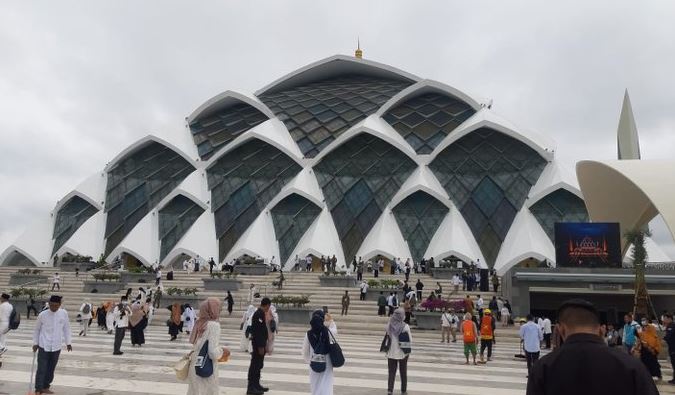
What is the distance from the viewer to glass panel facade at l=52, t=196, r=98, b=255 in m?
41.0

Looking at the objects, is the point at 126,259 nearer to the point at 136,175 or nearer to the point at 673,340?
the point at 136,175

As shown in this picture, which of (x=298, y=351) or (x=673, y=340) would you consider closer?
(x=673, y=340)

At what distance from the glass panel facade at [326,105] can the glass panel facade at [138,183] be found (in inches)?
378

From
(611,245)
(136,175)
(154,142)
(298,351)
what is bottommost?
(298,351)

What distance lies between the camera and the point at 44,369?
686 cm

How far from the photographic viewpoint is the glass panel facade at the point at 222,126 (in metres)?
44.2

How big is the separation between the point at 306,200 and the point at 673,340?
29.8 metres

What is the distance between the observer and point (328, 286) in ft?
82.0

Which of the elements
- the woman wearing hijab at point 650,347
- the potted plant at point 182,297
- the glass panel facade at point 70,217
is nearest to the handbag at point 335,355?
the woman wearing hijab at point 650,347

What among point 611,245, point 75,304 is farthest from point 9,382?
point 611,245

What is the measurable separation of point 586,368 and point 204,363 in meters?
4.27

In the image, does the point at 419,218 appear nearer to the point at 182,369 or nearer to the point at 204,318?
the point at 204,318

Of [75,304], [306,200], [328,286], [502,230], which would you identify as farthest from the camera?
[306,200]

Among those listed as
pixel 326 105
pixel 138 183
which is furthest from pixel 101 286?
pixel 326 105
